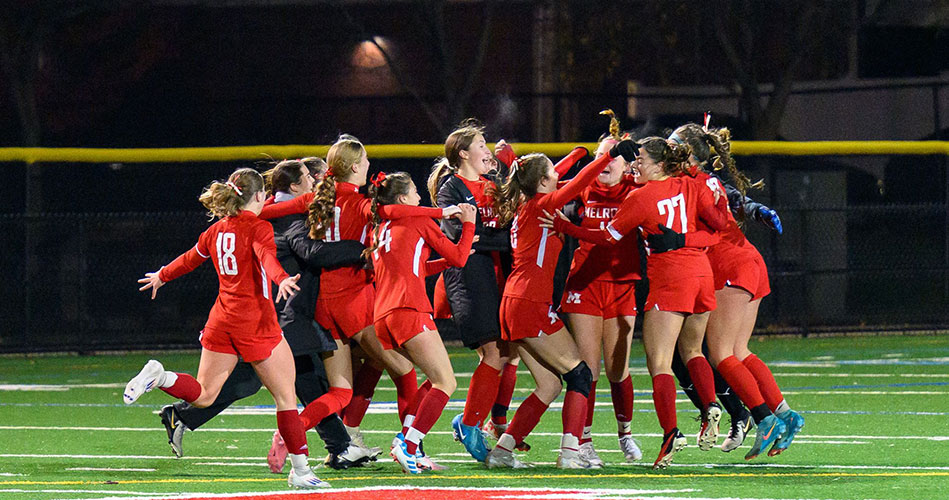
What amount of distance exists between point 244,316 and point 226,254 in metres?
0.35

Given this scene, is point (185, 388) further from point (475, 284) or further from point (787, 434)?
point (787, 434)

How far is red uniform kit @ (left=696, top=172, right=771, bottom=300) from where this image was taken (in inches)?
369

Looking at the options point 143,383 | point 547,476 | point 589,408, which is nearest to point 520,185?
point 589,408

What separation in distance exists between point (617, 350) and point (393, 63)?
15076mm

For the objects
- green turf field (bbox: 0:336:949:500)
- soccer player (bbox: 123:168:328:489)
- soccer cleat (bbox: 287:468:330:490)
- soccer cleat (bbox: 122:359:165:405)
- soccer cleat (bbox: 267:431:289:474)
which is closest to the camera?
soccer cleat (bbox: 287:468:330:490)

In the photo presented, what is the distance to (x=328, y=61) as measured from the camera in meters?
23.9

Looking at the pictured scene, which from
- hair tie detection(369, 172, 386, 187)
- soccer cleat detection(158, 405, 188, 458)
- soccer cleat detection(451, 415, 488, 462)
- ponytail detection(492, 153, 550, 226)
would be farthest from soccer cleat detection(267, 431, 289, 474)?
ponytail detection(492, 153, 550, 226)

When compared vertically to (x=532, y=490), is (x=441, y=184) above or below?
above

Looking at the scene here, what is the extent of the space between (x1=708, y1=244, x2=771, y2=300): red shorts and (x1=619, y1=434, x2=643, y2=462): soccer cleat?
103cm

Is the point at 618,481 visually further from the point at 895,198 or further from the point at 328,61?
the point at 328,61

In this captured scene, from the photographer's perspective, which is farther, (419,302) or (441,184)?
(441,184)

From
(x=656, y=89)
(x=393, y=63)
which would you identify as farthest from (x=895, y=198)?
(x=393, y=63)

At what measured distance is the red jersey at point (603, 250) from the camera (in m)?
9.16

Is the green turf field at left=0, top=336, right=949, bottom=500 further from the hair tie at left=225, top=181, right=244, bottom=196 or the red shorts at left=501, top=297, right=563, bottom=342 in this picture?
the hair tie at left=225, top=181, right=244, bottom=196
